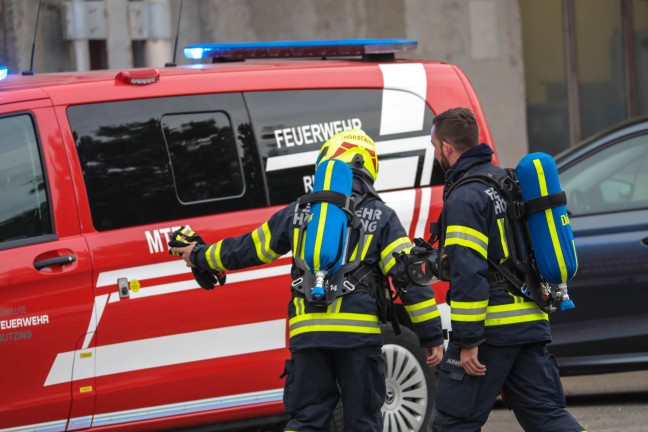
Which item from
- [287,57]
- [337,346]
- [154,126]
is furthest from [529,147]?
[337,346]

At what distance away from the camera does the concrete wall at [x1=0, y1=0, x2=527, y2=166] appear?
1183cm

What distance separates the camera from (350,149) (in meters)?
5.52

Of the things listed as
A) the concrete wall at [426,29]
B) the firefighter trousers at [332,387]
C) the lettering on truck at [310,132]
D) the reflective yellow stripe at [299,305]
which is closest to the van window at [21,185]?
the lettering on truck at [310,132]

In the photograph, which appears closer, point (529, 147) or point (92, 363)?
point (92, 363)

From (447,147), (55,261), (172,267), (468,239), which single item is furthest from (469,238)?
(55,261)

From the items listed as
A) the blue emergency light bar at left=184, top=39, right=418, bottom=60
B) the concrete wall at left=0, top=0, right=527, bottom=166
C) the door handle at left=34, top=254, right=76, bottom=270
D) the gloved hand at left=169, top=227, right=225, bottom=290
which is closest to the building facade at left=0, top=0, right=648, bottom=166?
the concrete wall at left=0, top=0, right=527, bottom=166

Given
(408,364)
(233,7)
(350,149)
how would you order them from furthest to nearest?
(233,7) < (408,364) < (350,149)

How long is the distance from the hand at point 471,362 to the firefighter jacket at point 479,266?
0.13 feet

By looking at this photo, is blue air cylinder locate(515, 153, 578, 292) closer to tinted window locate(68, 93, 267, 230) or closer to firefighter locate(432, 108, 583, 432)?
firefighter locate(432, 108, 583, 432)

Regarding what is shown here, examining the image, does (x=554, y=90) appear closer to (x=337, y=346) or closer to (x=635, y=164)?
(x=635, y=164)

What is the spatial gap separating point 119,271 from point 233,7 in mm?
6162

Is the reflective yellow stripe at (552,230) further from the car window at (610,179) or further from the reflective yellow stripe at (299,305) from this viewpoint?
the car window at (610,179)

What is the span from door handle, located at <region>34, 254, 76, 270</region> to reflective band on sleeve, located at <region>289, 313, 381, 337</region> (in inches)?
47.9

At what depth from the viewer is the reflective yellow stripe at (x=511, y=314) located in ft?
16.8
